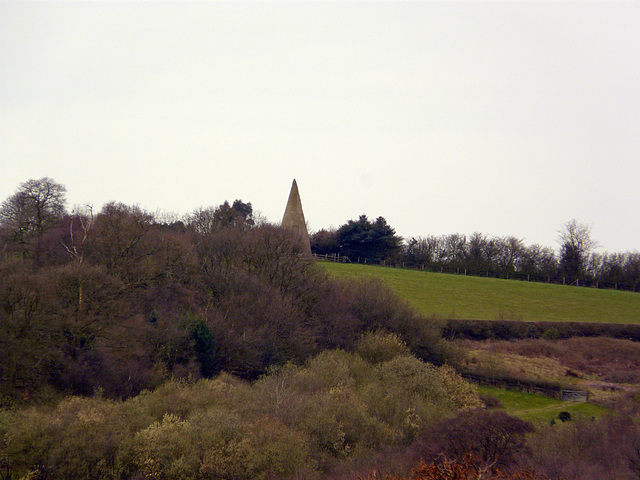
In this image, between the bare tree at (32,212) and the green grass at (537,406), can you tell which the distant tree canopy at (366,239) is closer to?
the green grass at (537,406)

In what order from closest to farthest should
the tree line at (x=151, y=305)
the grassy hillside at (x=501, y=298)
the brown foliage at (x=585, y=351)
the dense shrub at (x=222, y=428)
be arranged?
the dense shrub at (x=222, y=428), the tree line at (x=151, y=305), the brown foliage at (x=585, y=351), the grassy hillside at (x=501, y=298)

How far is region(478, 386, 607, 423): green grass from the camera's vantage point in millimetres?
23578

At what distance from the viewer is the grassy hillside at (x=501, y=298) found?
133 ft

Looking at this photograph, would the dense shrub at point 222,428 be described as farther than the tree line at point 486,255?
No

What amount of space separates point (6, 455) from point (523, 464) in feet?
48.4

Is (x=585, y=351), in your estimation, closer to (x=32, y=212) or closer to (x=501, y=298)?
(x=501, y=298)

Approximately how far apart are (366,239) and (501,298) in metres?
17.3

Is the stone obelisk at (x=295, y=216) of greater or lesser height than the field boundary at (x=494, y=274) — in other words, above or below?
above

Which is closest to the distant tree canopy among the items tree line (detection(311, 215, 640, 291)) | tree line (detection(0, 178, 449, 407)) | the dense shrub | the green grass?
tree line (detection(311, 215, 640, 291))

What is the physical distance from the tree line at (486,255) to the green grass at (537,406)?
94.9 ft

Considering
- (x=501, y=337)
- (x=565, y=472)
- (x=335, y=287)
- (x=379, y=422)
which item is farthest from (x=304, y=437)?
(x=501, y=337)

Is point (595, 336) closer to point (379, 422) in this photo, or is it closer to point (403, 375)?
point (403, 375)

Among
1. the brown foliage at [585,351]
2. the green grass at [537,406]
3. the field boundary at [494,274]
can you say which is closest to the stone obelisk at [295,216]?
the brown foliage at [585,351]

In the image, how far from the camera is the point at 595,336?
38219mm
